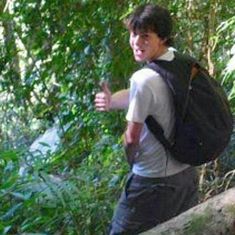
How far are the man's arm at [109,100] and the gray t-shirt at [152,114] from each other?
0.19 m

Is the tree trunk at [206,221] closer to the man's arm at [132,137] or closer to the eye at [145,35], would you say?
the man's arm at [132,137]

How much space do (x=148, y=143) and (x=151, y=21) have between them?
45cm

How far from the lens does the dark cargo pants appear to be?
211 centimetres

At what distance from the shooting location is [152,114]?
2.02m

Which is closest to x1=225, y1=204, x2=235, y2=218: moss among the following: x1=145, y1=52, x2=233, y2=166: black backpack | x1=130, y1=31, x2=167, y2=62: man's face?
x1=145, y1=52, x2=233, y2=166: black backpack

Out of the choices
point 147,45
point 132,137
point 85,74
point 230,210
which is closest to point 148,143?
point 132,137

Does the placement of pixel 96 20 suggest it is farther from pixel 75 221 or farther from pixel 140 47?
pixel 140 47

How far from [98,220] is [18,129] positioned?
2.87m

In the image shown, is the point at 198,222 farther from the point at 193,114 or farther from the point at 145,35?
the point at 145,35

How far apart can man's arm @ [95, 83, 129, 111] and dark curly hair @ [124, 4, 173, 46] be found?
0.28 metres

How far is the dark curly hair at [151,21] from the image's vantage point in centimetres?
202

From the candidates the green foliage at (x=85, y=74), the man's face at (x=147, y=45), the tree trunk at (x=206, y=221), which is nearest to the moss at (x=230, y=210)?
the tree trunk at (x=206, y=221)

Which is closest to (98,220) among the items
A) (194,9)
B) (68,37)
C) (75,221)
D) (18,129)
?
(75,221)

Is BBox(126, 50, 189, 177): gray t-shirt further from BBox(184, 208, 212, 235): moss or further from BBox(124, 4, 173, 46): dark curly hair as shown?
BBox(184, 208, 212, 235): moss
